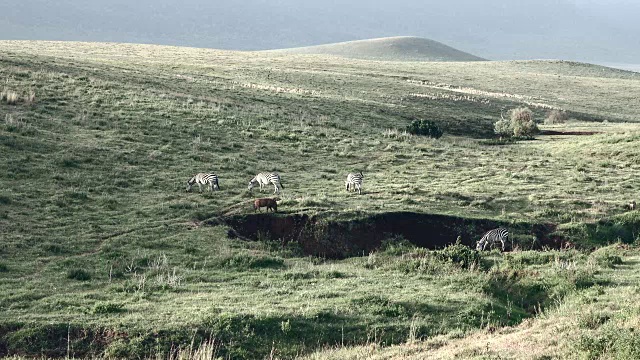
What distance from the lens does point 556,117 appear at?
243 feet

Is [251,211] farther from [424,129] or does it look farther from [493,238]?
[424,129]

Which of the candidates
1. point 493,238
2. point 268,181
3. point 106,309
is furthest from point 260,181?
point 106,309

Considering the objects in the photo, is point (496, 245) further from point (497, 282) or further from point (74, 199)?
point (74, 199)

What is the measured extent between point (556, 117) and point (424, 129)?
1056 inches

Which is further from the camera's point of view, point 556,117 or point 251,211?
point 556,117

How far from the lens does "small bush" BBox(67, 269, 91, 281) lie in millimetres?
20281

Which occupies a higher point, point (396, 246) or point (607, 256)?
point (607, 256)

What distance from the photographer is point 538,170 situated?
39.0m

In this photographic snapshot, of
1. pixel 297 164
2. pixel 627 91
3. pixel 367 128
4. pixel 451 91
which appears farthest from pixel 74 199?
pixel 627 91

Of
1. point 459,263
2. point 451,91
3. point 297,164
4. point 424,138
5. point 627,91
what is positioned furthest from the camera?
point 627,91

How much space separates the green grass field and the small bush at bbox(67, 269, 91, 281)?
0.18 feet

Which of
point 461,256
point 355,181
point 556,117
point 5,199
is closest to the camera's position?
point 461,256

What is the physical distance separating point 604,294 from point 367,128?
34240 mm

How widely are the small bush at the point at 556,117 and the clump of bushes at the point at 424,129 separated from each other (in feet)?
70.4
